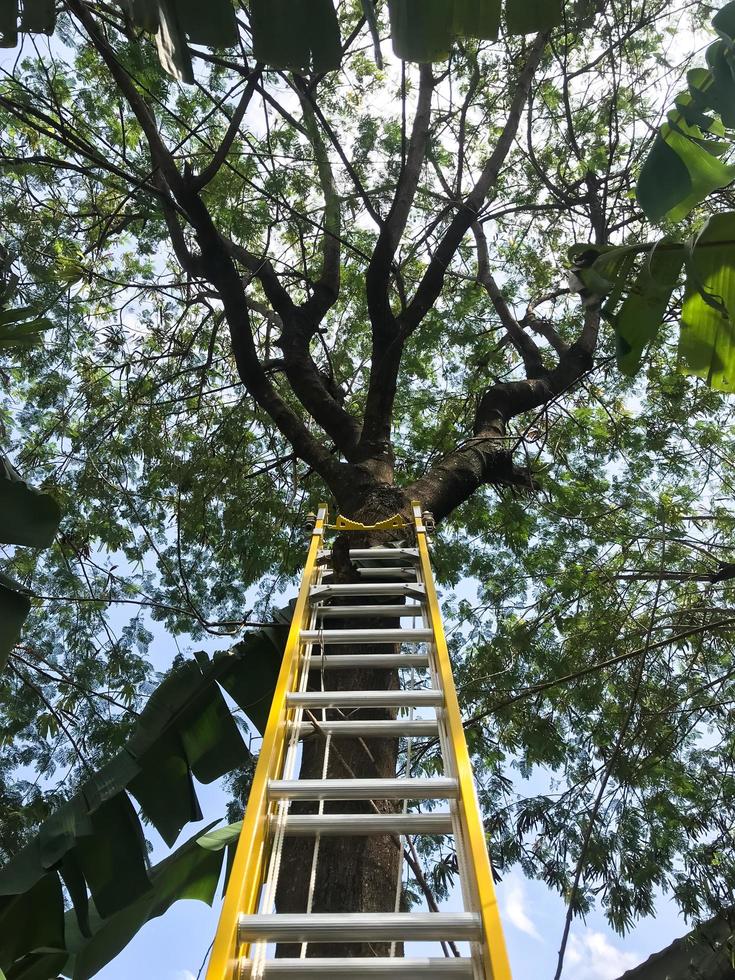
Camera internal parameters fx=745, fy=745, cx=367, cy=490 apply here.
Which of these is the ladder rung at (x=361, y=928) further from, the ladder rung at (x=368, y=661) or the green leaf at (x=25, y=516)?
the green leaf at (x=25, y=516)

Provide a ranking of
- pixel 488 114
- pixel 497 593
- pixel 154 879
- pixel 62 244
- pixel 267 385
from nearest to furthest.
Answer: pixel 154 879 < pixel 267 385 < pixel 62 244 < pixel 488 114 < pixel 497 593

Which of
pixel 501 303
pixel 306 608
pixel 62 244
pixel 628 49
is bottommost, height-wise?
pixel 306 608

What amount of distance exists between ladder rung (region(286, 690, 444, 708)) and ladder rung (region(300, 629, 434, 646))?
1.18ft

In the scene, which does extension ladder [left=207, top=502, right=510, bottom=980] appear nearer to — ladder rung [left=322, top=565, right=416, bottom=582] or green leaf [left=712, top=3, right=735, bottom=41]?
ladder rung [left=322, top=565, right=416, bottom=582]

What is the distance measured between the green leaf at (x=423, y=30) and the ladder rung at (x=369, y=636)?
2126 mm

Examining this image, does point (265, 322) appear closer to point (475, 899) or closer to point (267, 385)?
point (267, 385)

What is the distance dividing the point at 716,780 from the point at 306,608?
4.07 meters

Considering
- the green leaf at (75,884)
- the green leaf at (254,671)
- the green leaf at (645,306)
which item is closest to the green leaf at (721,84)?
the green leaf at (645,306)

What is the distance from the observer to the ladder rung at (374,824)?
1.85 meters

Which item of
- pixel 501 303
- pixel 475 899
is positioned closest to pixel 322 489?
pixel 501 303

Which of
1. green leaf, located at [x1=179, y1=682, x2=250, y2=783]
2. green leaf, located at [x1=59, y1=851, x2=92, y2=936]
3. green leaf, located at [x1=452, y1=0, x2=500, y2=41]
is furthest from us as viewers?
green leaf, located at [x1=179, y1=682, x2=250, y2=783]

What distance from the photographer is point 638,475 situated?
7.25m

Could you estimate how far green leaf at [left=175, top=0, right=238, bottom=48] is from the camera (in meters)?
2.67

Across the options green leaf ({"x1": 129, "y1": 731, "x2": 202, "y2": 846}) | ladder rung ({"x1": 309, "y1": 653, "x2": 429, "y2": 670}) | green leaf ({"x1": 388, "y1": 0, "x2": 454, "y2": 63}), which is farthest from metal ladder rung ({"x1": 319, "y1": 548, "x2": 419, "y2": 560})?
green leaf ({"x1": 388, "y1": 0, "x2": 454, "y2": 63})
